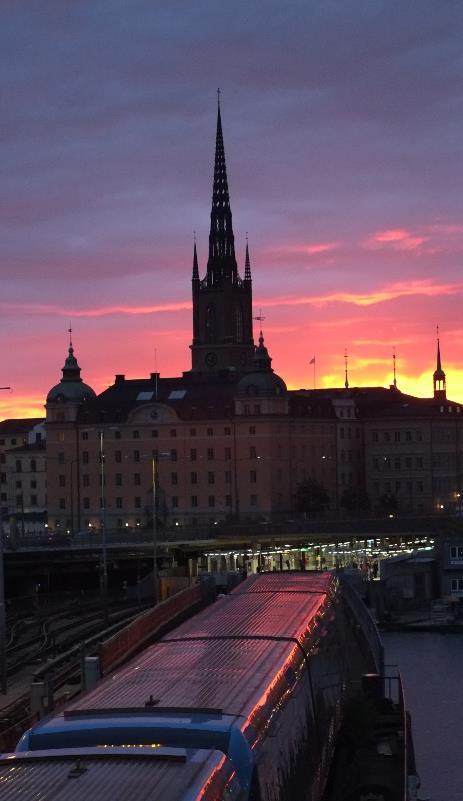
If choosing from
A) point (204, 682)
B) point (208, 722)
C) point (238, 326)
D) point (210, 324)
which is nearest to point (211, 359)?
point (210, 324)

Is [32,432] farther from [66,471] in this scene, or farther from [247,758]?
[247,758]

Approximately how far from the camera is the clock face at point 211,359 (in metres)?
158

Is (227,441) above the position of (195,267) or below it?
below

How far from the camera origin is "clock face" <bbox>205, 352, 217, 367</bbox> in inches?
6240

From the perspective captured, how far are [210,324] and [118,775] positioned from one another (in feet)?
474

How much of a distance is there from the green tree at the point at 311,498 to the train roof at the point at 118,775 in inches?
4707

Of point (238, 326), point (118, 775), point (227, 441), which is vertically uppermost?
point (238, 326)

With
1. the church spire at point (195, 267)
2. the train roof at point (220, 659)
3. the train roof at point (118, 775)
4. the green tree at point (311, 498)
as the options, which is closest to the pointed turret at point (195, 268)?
the church spire at point (195, 267)

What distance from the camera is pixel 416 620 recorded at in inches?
3605

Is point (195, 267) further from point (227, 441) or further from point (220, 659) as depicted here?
point (220, 659)

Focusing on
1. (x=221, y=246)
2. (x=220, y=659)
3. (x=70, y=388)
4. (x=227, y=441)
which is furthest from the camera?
(x=221, y=246)

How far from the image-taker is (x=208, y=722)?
17250 mm

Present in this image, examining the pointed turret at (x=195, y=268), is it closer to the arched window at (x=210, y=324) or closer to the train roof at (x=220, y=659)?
the arched window at (x=210, y=324)

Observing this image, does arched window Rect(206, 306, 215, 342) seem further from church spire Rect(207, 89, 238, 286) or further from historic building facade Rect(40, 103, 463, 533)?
church spire Rect(207, 89, 238, 286)
